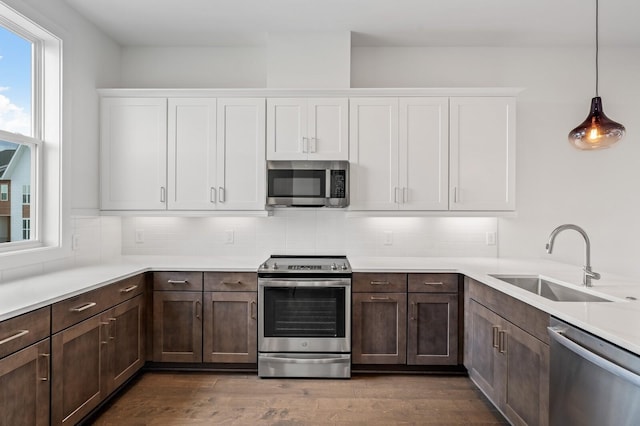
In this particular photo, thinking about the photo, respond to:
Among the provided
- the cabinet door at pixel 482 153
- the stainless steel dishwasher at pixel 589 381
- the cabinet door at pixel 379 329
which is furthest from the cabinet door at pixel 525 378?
the cabinet door at pixel 482 153

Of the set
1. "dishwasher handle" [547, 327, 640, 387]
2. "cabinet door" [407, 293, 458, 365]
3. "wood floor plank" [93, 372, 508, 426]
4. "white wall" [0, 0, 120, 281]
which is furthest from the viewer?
"cabinet door" [407, 293, 458, 365]

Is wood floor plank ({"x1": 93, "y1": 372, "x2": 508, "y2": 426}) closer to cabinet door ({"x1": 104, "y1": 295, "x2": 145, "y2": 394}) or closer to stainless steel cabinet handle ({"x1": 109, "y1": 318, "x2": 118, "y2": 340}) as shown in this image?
cabinet door ({"x1": 104, "y1": 295, "x2": 145, "y2": 394})

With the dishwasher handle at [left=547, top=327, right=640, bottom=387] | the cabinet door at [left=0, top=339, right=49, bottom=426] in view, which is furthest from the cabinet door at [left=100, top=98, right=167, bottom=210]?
the dishwasher handle at [left=547, top=327, right=640, bottom=387]

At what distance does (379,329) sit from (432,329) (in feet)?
1.36

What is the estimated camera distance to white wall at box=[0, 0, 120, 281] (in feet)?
7.93

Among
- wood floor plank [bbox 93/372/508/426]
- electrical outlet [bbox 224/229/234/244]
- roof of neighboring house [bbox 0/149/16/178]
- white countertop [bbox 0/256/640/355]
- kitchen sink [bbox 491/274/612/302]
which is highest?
roof of neighboring house [bbox 0/149/16/178]

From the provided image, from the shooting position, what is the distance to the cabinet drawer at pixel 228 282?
9.28 ft

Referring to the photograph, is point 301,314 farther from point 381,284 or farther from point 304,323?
point 381,284

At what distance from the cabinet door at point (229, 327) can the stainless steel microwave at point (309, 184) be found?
0.83 m

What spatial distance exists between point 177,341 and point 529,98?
3.73 metres

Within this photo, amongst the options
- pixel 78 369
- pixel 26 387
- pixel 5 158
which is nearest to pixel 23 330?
pixel 26 387

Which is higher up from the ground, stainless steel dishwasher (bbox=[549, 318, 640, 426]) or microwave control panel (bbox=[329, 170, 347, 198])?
microwave control panel (bbox=[329, 170, 347, 198])

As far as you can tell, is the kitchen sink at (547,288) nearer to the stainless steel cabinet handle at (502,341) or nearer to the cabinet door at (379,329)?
the stainless steel cabinet handle at (502,341)

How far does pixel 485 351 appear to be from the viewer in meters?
2.41
